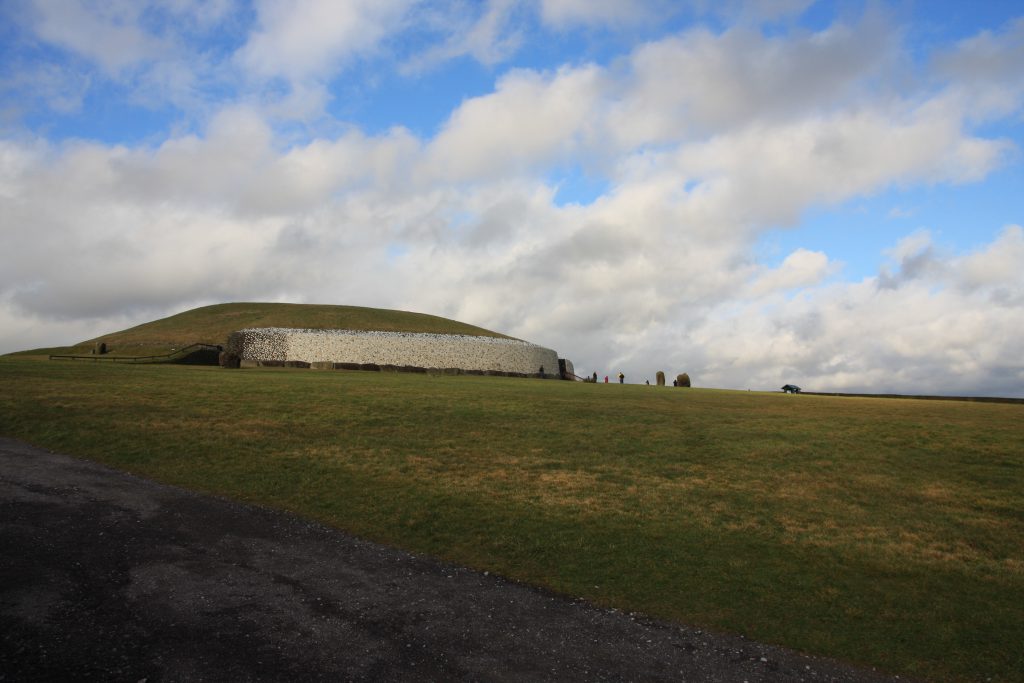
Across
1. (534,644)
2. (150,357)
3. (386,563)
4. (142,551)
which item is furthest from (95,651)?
(150,357)

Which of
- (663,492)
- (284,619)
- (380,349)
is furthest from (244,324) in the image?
(284,619)

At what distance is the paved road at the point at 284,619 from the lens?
848 centimetres

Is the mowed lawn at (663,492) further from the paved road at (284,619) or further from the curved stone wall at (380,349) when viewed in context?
the curved stone wall at (380,349)

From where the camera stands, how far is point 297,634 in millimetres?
9219

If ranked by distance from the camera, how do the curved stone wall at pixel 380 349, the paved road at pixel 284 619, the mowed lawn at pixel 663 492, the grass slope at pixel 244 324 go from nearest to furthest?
1. the paved road at pixel 284 619
2. the mowed lawn at pixel 663 492
3. the curved stone wall at pixel 380 349
4. the grass slope at pixel 244 324

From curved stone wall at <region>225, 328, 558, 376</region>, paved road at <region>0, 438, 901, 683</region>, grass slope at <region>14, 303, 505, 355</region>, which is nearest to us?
paved road at <region>0, 438, 901, 683</region>

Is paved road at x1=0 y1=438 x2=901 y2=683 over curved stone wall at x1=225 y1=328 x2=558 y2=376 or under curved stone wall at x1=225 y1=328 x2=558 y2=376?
under

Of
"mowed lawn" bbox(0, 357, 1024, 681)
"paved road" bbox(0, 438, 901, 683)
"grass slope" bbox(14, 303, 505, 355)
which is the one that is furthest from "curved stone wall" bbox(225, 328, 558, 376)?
"paved road" bbox(0, 438, 901, 683)

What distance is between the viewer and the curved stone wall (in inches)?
2579

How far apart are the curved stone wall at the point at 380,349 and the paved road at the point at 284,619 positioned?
5055 centimetres

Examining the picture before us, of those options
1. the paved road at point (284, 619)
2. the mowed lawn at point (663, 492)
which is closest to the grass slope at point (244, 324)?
the mowed lawn at point (663, 492)

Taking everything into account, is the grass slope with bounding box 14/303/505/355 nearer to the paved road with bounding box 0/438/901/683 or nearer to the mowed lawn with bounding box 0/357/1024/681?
the mowed lawn with bounding box 0/357/1024/681

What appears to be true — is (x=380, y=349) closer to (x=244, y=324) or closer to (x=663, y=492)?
(x=244, y=324)

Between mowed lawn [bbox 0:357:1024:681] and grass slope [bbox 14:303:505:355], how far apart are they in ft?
127
